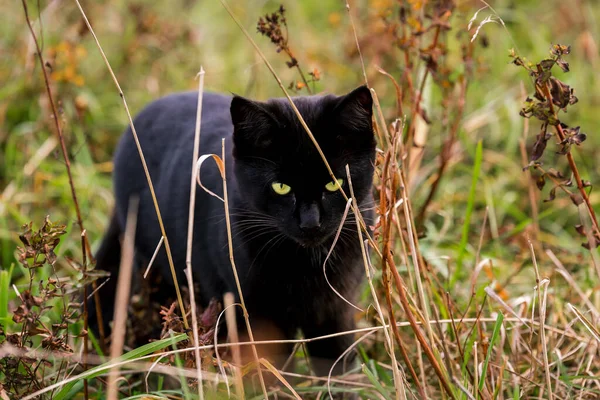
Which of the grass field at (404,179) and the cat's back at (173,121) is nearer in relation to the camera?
the grass field at (404,179)

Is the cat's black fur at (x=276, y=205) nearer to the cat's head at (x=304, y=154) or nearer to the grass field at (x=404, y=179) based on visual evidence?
the cat's head at (x=304, y=154)

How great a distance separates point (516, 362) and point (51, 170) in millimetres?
2495

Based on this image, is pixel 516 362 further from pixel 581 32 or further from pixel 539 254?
pixel 581 32

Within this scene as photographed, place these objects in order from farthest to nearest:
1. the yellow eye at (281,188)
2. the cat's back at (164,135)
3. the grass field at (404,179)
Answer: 1. the cat's back at (164,135)
2. the yellow eye at (281,188)
3. the grass field at (404,179)

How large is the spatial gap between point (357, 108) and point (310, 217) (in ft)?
1.08

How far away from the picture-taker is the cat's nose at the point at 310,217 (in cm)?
197

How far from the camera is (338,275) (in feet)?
7.34

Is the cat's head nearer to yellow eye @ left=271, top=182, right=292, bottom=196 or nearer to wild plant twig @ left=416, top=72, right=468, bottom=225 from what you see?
yellow eye @ left=271, top=182, right=292, bottom=196

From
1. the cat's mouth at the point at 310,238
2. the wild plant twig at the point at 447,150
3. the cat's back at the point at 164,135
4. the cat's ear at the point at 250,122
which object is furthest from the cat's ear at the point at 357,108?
the wild plant twig at the point at 447,150

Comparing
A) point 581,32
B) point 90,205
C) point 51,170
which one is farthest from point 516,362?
point 581,32

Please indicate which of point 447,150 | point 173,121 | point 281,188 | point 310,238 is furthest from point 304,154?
point 447,150

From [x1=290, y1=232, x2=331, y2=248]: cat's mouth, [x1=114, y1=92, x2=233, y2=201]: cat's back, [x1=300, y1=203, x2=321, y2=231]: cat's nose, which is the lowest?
[x1=290, y1=232, x2=331, y2=248]: cat's mouth

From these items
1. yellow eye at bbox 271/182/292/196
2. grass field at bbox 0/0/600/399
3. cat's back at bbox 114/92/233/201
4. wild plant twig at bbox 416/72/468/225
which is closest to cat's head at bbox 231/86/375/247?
yellow eye at bbox 271/182/292/196

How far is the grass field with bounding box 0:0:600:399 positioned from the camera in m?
1.92
